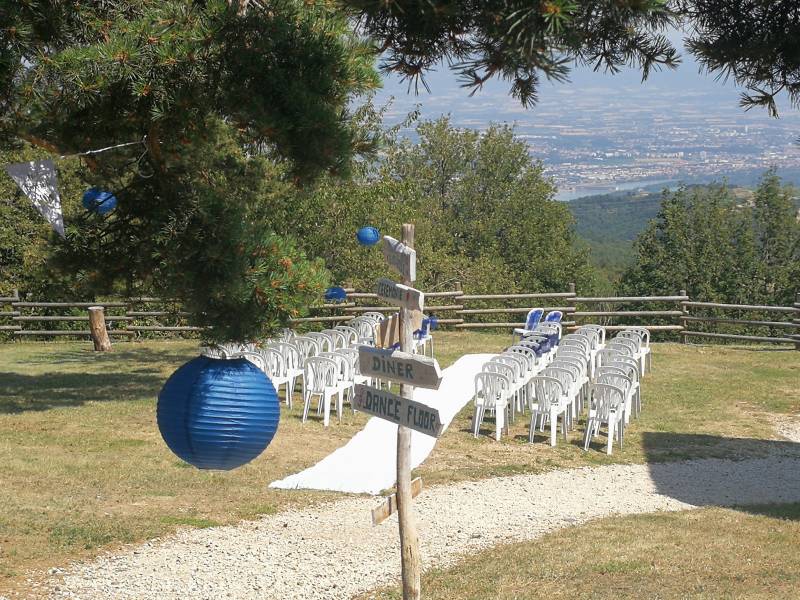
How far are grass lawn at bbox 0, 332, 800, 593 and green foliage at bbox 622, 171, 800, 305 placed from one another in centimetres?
2039

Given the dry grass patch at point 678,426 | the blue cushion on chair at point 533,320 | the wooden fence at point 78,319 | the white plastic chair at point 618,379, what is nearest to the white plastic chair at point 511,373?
the dry grass patch at point 678,426

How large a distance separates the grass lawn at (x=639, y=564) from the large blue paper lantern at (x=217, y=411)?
2329 millimetres


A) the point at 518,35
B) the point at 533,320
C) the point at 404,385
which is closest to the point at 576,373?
the point at 533,320

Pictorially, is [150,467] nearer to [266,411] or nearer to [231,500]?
[231,500]

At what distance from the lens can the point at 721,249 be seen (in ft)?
139

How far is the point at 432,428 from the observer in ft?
15.2

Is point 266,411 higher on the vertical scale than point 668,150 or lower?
lower

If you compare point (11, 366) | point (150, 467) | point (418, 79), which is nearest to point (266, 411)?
point (418, 79)

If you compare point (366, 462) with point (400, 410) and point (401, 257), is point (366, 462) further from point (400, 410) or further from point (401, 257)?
point (400, 410)

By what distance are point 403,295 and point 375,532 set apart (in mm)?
4438

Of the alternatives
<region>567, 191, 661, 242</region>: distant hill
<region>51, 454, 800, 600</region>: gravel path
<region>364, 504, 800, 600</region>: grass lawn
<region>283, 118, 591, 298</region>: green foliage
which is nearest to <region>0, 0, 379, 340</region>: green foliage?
<region>51, 454, 800, 600</region>: gravel path

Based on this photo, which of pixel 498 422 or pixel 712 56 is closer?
pixel 712 56

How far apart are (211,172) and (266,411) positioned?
10.9 ft

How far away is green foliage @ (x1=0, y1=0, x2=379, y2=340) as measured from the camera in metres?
6.05
